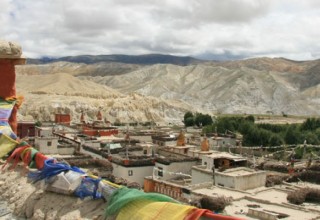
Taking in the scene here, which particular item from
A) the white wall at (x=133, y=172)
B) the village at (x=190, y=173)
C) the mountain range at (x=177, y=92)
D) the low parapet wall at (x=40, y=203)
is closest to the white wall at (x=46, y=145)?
the village at (x=190, y=173)

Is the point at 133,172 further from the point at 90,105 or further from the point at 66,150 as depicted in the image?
the point at 90,105

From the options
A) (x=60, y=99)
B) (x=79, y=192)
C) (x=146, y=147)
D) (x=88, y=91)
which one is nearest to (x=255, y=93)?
(x=88, y=91)

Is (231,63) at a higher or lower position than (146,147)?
higher

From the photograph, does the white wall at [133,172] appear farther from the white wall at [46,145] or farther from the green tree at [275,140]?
the green tree at [275,140]

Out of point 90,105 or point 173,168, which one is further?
point 90,105

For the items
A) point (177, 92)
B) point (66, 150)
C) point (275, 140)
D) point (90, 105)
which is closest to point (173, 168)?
point (66, 150)

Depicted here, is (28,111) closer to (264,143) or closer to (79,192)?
(264,143)
